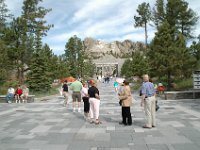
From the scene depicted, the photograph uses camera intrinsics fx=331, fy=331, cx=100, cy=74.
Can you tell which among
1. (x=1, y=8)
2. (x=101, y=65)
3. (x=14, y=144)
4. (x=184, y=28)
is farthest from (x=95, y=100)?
(x=101, y=65)

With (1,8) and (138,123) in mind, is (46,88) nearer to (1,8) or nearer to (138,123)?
(1,8)

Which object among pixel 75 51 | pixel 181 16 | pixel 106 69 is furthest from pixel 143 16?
pixel 106 69

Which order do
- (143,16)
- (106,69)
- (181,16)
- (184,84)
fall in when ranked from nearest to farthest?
(184,84) → (181,16) → (143,16) → (106,69)

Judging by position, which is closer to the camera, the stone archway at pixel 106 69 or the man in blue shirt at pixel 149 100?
the man in blue shirt at pixel 149 100

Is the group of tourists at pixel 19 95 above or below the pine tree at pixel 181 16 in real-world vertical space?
below

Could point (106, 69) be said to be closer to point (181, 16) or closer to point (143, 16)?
point (143, 16)

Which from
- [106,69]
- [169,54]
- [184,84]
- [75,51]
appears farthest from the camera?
[106,69]

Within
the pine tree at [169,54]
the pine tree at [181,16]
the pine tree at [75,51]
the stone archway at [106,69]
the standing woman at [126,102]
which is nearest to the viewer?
the standing woman at [126,102]

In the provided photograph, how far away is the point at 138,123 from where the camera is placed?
11.6 meters

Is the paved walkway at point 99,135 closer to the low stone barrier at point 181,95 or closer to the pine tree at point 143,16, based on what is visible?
the low stone barrier at point 181,95

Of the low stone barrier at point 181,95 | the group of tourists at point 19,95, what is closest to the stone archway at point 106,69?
the group of tourists at point 19,95

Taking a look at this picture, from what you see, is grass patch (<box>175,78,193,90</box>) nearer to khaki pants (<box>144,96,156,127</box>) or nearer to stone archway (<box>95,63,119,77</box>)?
khaki pants (<box>144,96,156,127</box>)

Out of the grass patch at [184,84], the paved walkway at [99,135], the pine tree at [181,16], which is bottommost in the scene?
the paved walkway at [99,135]

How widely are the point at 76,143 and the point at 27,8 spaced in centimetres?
3510
